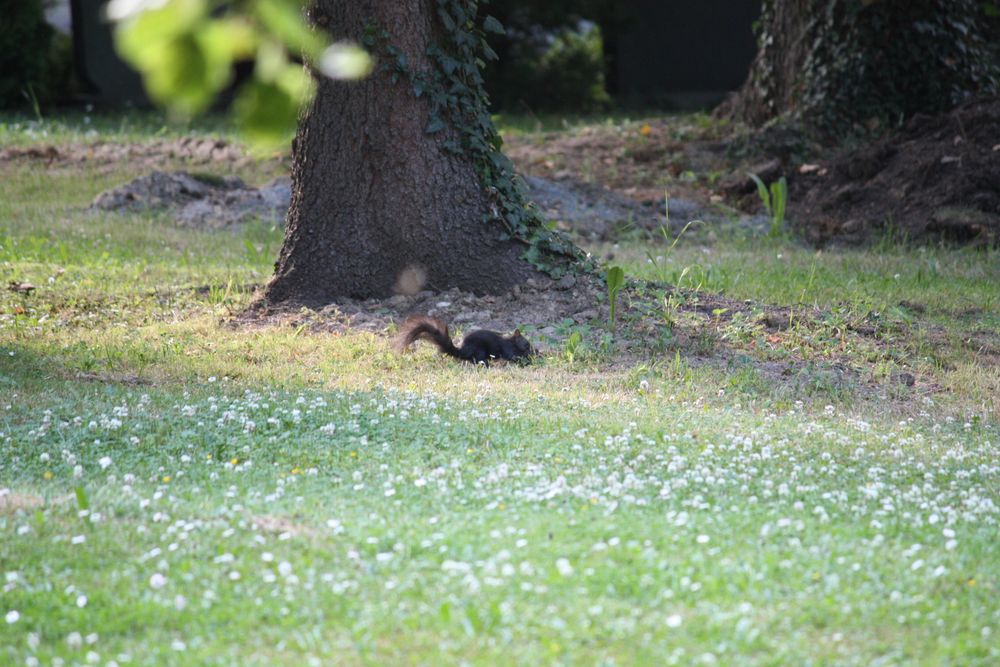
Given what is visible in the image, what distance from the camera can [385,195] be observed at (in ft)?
25.7

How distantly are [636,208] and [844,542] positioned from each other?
27.4 feet

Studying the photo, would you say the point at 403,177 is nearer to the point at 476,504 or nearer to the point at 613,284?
the point at 613,284

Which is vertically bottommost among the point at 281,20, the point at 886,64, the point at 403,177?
the point at 403,177

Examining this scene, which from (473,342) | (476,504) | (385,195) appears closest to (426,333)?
(473,342)

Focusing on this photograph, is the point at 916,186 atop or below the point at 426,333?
atop

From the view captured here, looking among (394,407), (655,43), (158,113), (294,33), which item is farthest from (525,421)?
(655,43)

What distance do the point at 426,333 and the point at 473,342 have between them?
292 millimetres

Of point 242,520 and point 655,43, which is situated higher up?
point 655,43

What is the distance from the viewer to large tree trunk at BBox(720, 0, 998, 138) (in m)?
13.0

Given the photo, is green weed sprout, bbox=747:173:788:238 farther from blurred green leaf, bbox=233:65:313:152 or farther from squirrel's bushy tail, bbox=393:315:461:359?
blurred green leaf, bbox=233:65:313:152

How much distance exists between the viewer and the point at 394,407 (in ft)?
18.7

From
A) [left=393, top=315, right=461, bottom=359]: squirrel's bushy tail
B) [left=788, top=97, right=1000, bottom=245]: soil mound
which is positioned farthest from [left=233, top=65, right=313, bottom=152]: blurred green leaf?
[left=788, top=97, right=1000, bottom=245]: soil mound

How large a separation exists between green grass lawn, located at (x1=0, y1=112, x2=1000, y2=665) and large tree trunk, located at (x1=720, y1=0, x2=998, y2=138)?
5628mm

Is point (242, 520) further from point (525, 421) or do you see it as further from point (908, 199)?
point (908, 199)
